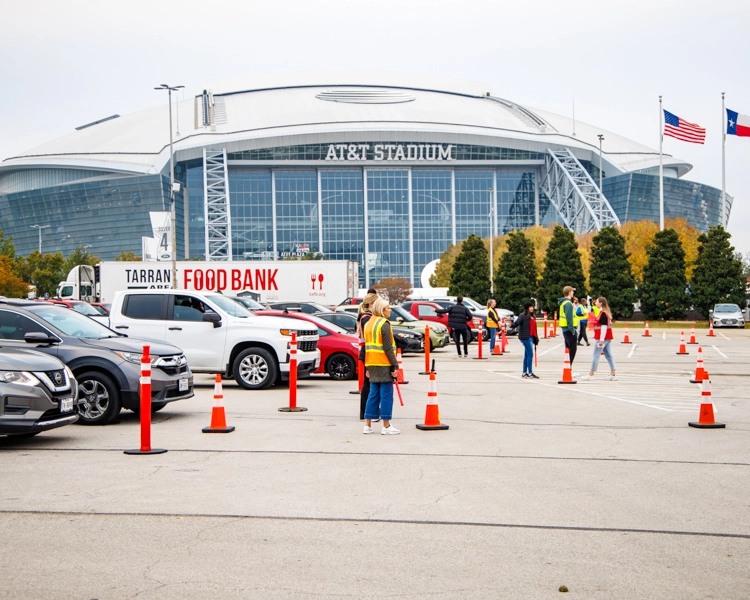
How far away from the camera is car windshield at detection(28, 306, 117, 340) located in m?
13.3

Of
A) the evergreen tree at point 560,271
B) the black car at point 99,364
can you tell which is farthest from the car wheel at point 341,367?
the evergreen tree at point 560,271

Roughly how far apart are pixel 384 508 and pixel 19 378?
A: 16.3ft

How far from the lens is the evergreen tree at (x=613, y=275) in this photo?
62562 mm

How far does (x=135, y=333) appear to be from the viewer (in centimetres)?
1772

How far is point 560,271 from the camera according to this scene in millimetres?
65938

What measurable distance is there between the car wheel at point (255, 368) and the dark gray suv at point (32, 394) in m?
6.67

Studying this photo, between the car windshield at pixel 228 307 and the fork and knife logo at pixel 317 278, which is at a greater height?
the fork and knife logo at pixel 317 278

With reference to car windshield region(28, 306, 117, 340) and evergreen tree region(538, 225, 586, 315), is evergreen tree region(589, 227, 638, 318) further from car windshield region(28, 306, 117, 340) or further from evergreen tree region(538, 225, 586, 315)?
car windshield region(28, 306, 117, 340)

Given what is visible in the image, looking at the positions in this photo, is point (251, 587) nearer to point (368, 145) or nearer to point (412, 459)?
point (412, 459)

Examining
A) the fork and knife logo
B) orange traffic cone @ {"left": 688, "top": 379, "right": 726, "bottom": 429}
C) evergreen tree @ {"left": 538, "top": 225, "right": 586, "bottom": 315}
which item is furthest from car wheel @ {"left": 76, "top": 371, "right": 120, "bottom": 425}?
evergreen tree @ {"left": 538, "top": 225, "right": 586, "bottom": 315}

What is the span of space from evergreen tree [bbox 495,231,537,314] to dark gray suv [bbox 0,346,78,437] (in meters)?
57.2

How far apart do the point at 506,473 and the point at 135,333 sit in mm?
10498

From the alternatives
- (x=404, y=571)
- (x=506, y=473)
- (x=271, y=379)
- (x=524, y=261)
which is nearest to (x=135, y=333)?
(x=271, y=379)

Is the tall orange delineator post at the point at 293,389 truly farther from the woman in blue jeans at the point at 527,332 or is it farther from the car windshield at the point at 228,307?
the woman in blue jeans at the point at 527,332
